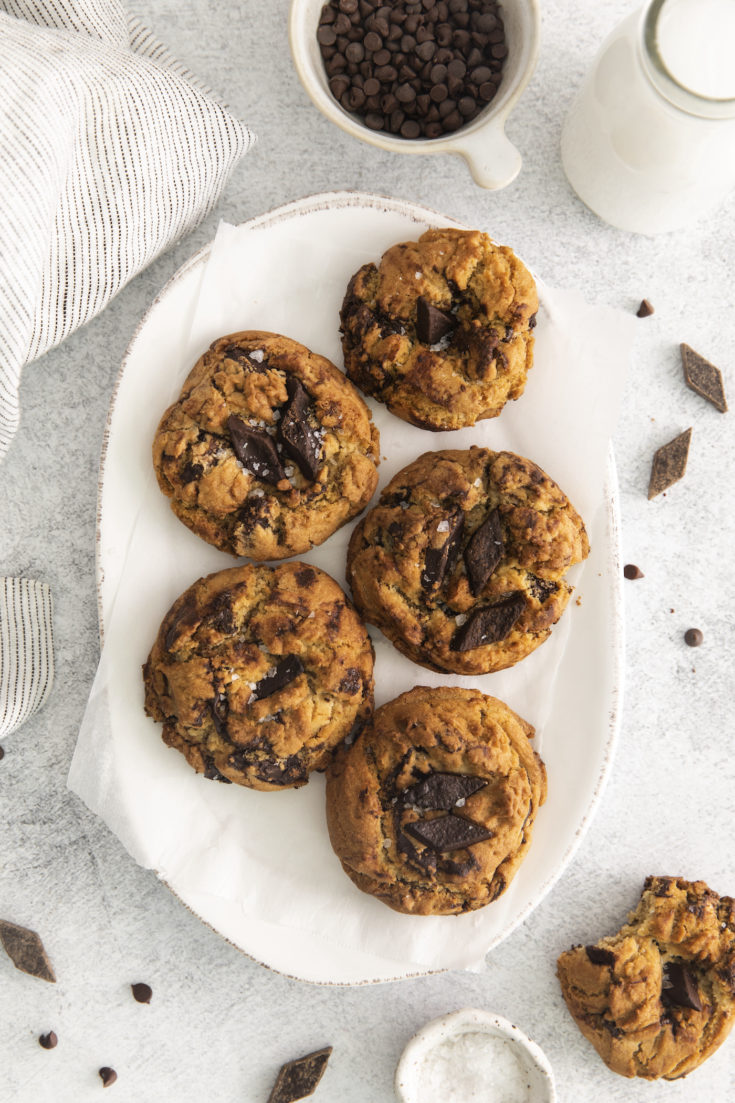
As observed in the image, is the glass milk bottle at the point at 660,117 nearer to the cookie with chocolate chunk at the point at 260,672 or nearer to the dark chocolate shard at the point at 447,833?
the cookie with chocolate chunk at the point at 260,672

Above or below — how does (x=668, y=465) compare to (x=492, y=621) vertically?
above

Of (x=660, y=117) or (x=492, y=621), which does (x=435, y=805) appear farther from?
(x=660, y=117)

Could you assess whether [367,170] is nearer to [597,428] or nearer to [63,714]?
[597,428]

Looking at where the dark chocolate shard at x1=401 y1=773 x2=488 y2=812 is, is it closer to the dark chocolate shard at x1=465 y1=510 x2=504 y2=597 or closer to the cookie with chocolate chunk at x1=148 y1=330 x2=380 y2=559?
the dark chocolate shard at x1=465 y1=510 x2=504 y2=597

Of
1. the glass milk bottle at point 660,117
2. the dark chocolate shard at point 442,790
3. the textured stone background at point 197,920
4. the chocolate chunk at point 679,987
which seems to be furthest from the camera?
the textured stone background at point 197,920

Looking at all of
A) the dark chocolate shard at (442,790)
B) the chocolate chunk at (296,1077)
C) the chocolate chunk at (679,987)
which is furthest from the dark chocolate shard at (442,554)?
the chocolate chunk at (296,1077)

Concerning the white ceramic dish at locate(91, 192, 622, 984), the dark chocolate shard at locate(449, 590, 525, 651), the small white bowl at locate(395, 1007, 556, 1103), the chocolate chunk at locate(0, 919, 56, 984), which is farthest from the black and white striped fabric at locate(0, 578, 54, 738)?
the small white bowl at locate(395, 1007, 556, 1103)

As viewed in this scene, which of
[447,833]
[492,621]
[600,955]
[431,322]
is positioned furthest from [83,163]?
[600,955]
